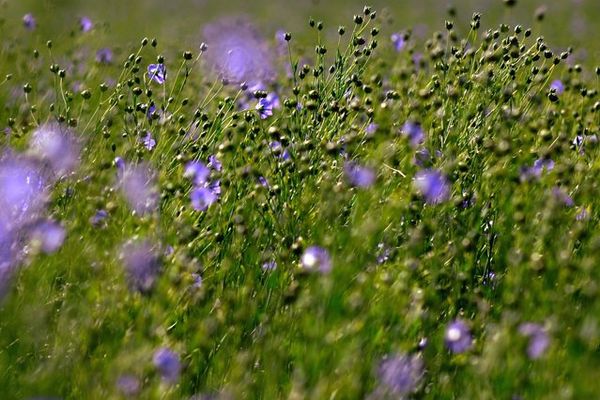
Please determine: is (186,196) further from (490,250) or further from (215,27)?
(215,27)

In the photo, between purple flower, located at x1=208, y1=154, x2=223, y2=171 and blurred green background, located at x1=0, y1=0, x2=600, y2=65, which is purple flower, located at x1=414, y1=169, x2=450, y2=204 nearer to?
purple flower, located at x1=208, y1=154, x2=223, y2=171

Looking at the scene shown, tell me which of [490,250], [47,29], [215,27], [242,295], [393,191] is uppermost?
[215,27]

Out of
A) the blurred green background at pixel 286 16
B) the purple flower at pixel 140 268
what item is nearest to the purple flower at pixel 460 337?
the purple flower at pixel 140 268

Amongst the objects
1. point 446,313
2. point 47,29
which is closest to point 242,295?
point 446,313

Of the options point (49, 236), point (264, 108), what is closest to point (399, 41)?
point (264, 108)

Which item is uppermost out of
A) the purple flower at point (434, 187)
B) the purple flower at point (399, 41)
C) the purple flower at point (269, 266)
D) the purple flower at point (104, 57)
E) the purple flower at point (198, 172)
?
the purple flower at point (399, 41)

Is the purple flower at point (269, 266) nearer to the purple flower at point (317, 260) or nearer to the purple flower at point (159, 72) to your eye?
the purple flower at point (317, 260)
